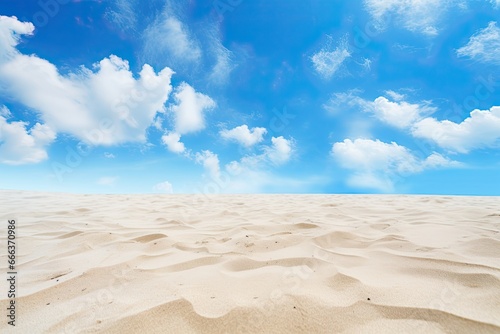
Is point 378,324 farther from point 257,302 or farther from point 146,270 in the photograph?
point 146,270

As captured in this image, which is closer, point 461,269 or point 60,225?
point 461,269

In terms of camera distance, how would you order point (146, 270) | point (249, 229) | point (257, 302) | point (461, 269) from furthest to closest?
point (249, 229), point (146, 270), point (461, 269), point (257, 302)

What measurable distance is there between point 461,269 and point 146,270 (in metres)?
2.39

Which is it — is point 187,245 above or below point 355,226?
below

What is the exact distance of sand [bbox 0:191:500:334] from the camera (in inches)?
53.4

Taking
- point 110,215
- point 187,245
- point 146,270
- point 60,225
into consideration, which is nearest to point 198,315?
point 146,270

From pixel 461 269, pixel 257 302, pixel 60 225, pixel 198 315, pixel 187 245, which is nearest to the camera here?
pixel 198 315

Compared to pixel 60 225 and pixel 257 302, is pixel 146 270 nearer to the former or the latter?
pixel 257 302

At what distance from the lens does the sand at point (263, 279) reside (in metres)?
1.36

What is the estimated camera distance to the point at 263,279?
6.12 feet

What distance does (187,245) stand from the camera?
2861 millimetres

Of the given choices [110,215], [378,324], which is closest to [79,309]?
[378,324]

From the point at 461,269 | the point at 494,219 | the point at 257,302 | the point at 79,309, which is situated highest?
the point at 494,219

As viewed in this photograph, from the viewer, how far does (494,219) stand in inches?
144
